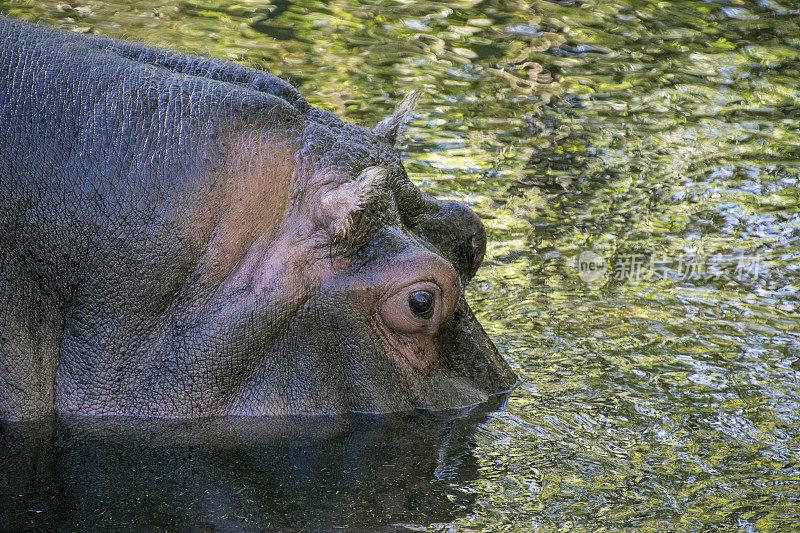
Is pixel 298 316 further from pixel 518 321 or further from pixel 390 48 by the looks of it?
pixel 390 48

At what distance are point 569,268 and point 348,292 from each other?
306 cm

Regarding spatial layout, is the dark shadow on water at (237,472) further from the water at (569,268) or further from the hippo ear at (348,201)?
the hippo ear at (348,201)

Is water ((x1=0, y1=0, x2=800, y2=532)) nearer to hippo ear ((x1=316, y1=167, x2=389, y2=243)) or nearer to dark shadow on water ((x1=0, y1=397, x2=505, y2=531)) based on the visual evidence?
dark shadow on water ((x1=0, y1=397, x2=505, y2=531))

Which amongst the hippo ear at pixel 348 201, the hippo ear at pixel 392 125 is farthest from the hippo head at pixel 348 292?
the hippo ear at pixel 392 125

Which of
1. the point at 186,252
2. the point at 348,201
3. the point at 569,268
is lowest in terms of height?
the point at 569,268

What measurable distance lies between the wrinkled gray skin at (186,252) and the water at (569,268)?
0.84 feet

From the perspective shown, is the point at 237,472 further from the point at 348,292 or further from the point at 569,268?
the point at 569,268

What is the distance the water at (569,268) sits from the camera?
452 cm

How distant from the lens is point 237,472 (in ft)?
15.4

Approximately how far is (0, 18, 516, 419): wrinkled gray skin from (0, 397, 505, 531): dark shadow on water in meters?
0.10

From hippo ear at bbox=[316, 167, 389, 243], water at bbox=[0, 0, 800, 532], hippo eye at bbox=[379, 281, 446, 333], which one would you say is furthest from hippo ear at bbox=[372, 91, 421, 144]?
water at bbox=[0, 0, 800, 532]

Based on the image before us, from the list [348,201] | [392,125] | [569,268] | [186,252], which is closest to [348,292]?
[348,201]

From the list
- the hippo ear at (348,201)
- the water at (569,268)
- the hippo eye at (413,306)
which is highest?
the hippo ear at (348,201)

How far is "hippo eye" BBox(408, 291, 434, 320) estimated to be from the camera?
5074mm
